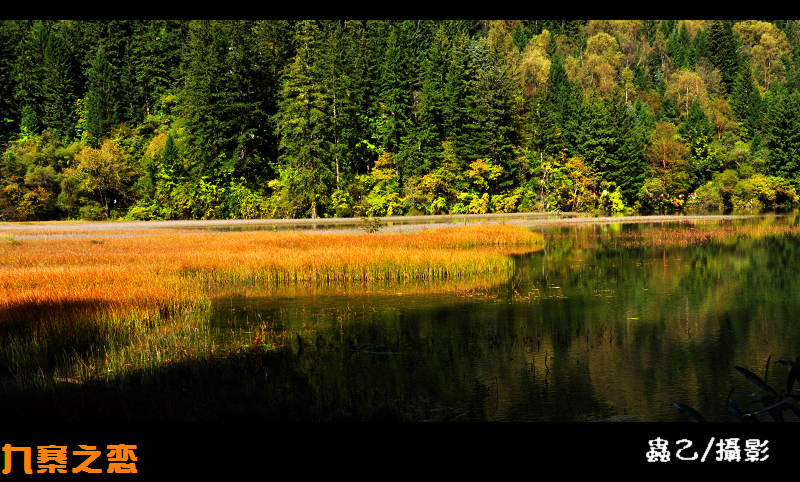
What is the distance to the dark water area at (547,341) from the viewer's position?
11.5 meters

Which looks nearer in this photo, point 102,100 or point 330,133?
point 330,133

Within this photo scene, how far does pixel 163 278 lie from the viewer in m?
22.9

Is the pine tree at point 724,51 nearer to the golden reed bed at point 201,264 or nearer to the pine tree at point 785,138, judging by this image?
the pine tree at point 785,138

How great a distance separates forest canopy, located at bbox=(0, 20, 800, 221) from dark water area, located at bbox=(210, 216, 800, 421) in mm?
50493

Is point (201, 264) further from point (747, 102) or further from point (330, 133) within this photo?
point (747, 102)

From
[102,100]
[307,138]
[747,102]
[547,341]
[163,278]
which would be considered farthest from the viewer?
[747,102]

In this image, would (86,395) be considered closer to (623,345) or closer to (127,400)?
(127,400)

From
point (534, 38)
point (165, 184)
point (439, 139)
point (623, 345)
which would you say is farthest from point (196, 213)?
point (534, 38)

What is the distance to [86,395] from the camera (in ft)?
36.8

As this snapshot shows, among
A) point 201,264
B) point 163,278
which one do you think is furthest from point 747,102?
point 163,278

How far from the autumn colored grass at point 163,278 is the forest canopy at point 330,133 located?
34.8 metres

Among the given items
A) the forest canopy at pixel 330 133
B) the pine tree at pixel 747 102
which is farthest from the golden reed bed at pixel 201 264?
the pine tree at pixel 747 102

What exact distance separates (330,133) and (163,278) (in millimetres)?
54031

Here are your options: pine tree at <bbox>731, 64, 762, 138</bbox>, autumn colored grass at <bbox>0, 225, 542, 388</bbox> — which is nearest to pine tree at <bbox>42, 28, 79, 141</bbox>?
autumn colored grass at <bbox>0, 225, 542, 388</bbox>
